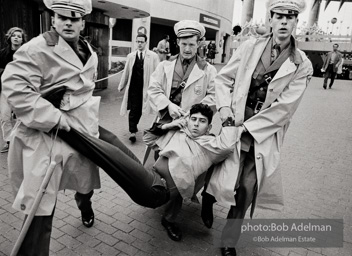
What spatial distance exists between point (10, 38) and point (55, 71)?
3271mm

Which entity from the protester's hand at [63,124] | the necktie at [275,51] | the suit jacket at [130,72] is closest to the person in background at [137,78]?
the suit jacket at [130,72]

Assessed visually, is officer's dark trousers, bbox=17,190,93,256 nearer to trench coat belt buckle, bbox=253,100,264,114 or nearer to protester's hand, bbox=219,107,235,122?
protester's hand, bbox=219,107,235,122

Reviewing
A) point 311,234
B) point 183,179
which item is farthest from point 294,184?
point 183,179

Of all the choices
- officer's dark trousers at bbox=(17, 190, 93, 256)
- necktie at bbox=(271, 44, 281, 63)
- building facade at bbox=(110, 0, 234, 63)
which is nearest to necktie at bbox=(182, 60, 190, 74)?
necktie at bbox=(271, 44, 281, 63)

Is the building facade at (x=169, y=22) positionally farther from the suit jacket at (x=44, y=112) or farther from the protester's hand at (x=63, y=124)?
the protester's hand at (x=63, y=124)

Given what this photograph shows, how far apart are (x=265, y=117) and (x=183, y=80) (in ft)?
→ 3.77

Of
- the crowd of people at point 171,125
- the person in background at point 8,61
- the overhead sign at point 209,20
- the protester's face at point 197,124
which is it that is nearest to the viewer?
the crowd of people at point 171,125

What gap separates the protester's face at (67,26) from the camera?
2.49 m

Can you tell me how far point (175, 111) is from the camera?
3443 millimetres

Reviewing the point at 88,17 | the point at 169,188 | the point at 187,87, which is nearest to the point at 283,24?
the point at 187,87

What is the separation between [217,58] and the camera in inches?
1298

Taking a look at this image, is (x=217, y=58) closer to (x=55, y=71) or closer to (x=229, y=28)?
(x=229, y=28)

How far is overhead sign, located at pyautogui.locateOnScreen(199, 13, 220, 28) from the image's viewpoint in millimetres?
28175

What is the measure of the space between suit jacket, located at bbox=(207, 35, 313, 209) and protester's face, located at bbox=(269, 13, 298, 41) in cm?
15
